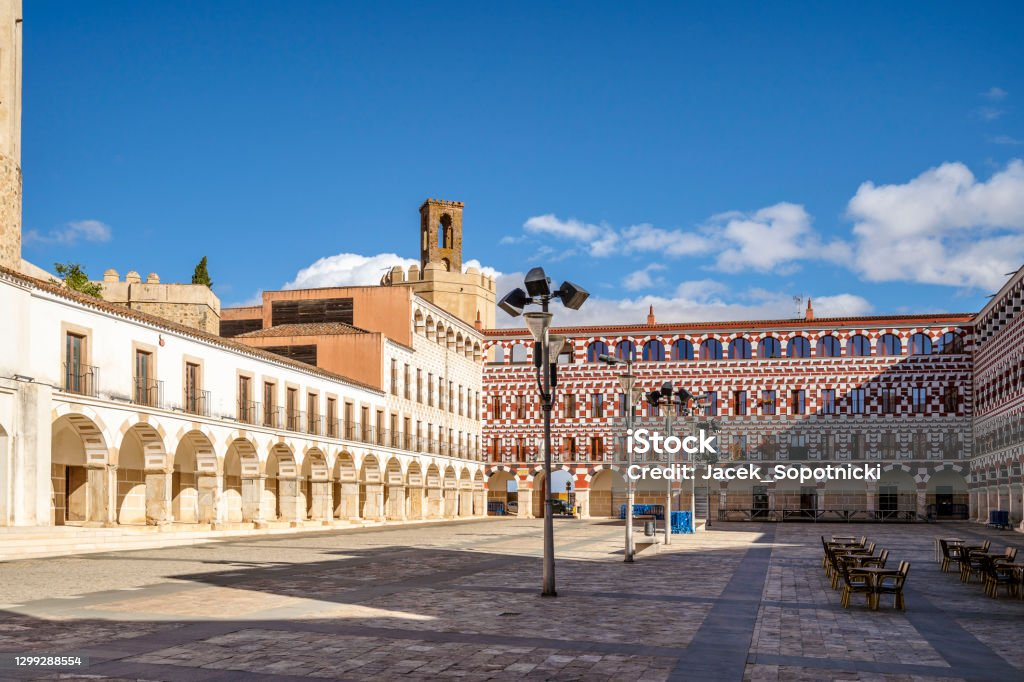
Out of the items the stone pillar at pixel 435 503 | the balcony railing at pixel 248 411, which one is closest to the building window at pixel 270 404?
the balcony railing at pixel 248 411

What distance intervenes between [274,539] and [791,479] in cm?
4114

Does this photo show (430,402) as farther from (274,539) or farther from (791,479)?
(274,539)

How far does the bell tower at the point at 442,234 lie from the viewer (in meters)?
83.6

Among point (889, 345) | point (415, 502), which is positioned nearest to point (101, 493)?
point (415, 502)

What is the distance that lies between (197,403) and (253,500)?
5197 millimetres

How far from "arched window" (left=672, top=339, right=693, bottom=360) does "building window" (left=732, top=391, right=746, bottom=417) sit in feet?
13.6

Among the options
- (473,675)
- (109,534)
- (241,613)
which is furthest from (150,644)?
(109,534)

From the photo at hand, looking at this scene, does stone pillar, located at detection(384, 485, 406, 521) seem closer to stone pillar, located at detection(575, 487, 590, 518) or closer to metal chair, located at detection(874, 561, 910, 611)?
stone pillar, located at detection(575, 487, 590, 518)

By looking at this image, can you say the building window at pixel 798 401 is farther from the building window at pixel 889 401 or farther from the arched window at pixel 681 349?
the arched window at pixel 681 349

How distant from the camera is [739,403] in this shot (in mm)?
70562

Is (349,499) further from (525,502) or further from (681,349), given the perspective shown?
(681,349)

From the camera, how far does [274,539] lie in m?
36.8

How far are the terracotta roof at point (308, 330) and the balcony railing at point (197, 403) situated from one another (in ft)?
58.7

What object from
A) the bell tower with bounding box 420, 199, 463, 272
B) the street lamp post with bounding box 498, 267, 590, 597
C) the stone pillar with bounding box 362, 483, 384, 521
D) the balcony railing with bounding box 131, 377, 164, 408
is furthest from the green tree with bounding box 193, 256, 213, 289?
the street lamp post with bounding box 498, 267, 590, 597
